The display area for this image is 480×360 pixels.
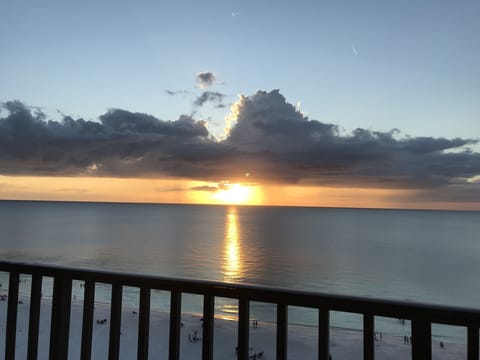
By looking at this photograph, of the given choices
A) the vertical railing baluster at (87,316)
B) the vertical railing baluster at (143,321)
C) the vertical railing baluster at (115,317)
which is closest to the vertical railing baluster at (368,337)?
the vertical railing baluster at (143,321)

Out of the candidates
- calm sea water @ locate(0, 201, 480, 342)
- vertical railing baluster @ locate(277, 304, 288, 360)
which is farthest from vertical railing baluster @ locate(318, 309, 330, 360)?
calm sea water @ locate(0, 201, 480, 342)

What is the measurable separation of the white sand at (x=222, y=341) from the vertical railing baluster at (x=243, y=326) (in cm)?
949

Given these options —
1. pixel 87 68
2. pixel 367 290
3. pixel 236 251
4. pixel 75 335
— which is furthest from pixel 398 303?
pixel 236 251

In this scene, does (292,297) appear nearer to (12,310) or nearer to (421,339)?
(421,339)

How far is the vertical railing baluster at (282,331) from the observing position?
1.43 m

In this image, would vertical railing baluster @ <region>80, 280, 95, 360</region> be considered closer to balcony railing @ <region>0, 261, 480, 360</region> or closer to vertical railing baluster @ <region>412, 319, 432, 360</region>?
balcony railing @ <region>0, 261, 480, 360</region>

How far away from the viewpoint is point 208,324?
1.55m

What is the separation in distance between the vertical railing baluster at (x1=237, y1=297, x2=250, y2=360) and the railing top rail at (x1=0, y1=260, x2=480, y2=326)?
42 millimetres

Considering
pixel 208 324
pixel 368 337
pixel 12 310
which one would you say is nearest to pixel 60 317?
pixel 12 310

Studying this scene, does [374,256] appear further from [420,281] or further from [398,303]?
[398,303]

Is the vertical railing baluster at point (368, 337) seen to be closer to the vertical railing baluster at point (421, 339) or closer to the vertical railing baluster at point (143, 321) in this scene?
the vertical railing baluster at point (421, 339)

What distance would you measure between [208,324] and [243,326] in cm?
17

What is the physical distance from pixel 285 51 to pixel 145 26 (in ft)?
16.9

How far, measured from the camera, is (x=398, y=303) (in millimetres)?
1284
